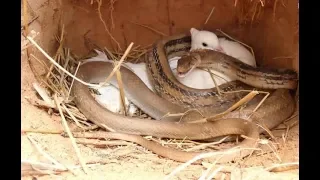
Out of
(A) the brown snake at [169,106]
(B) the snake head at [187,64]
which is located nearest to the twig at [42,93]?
(A) the brown snake at [169,106]

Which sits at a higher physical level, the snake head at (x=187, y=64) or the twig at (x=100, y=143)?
the snake head at (x=187, y=64)

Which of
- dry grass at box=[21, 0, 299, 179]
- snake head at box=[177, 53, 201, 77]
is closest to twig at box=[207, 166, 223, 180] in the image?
dry grass at box=[21, 0, 299, 179]

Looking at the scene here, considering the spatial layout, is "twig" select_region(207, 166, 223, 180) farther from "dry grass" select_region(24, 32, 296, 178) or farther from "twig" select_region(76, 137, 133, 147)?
"twig" select_region(76, 137, 133, 147)

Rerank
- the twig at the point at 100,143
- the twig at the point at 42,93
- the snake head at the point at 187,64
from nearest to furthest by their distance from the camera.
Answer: the twig at the point at 100,143 < the twig at the point at 42,93 < the snake head at the point at 187,64

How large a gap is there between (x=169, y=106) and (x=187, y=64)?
0.29 metres

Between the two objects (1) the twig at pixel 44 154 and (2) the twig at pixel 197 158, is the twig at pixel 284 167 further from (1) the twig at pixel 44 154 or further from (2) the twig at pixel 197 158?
(1) the twig at pixel 44 154

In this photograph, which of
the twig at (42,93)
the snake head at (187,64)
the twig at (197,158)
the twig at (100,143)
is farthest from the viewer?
the snake head at (187,64)

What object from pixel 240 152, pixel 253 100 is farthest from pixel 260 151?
pixel 253 100

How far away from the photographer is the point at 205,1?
136 inches

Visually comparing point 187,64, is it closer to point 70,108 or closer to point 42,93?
point 70,108

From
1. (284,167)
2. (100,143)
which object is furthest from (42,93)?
(284,167)

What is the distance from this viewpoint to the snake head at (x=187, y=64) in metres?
2.99

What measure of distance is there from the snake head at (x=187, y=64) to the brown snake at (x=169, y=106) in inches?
2.6

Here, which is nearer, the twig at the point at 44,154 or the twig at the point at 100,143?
the twig at the point at 44,154
